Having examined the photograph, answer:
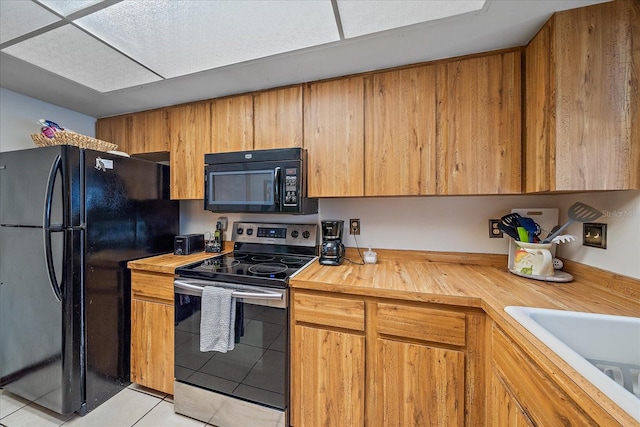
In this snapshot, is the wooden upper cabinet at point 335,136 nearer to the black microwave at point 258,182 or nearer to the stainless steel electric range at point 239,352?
the black microwave at point 258,182

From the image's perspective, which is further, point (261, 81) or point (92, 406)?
point (261, 81)

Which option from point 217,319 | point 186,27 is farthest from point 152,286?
point 186,27

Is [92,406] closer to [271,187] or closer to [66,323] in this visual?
[66,323]

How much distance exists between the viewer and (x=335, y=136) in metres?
1.52

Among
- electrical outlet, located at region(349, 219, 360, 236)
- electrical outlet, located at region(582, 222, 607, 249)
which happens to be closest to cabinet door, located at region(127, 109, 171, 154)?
electrical outlet, located at region(349, 219, 360, 236)

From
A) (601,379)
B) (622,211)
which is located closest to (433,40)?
(622,211)

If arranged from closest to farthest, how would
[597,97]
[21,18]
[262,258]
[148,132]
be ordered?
1. [597,97]
2. [21,18]
3. [262,258]
4. [148,132]

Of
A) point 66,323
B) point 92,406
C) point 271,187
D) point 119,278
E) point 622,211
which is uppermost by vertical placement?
point 271,187

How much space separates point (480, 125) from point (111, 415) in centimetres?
275

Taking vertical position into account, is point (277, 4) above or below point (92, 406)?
above

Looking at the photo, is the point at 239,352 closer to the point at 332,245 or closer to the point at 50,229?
the point at 332,245

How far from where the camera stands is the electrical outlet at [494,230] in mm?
1534

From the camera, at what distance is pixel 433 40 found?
1210mm

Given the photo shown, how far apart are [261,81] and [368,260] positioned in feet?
4.64
